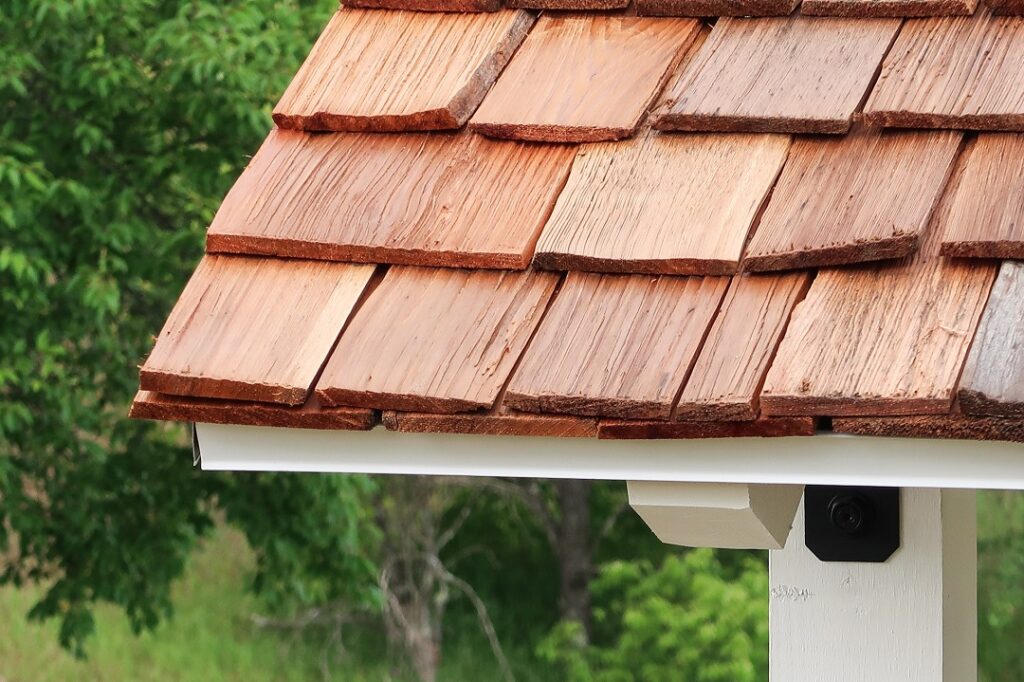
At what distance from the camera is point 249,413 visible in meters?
1.39

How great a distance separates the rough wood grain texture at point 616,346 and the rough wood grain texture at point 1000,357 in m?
0.26

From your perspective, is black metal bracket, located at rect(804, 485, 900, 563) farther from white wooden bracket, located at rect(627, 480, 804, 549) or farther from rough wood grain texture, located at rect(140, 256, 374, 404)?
rough wood grain texture, located at rect(140, 256, 374, 404)


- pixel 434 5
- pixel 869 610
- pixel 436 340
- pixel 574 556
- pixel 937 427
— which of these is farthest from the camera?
pixel 574 556

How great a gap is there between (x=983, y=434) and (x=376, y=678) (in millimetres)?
8493

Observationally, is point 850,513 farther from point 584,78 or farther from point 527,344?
point 584,78

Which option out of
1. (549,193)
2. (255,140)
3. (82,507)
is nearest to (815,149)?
(549,193)

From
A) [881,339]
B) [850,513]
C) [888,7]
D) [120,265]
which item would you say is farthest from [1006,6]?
[120,265]

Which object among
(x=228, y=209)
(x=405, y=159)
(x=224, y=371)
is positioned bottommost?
(x=224, y=371)

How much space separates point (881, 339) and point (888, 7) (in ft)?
1.62

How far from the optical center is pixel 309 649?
9.68 meters

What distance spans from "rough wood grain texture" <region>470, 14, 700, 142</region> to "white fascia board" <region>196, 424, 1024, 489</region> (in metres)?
0.41

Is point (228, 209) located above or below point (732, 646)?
below

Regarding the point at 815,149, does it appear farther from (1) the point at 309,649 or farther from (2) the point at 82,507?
(1) the point at 309,649

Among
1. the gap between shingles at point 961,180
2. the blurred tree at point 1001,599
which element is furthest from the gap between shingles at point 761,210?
the blurred tree at point 1001,599
